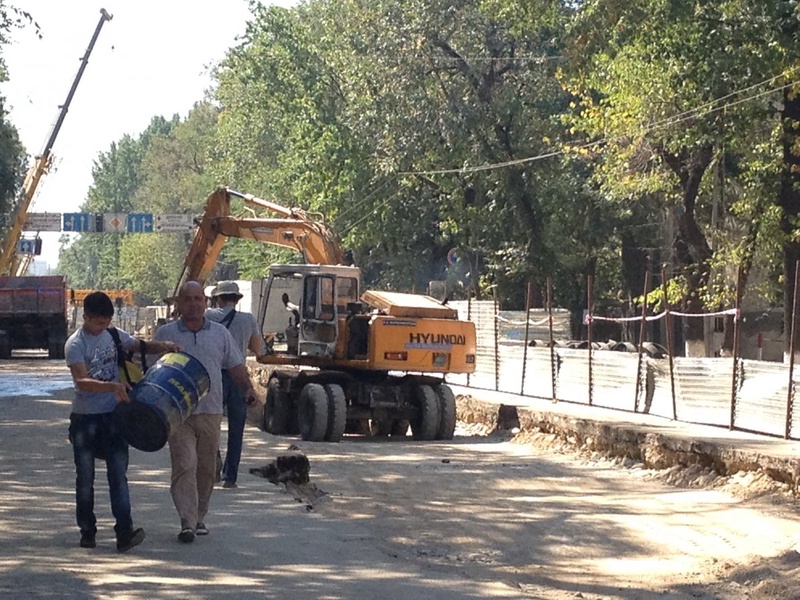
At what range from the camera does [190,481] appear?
10398mm

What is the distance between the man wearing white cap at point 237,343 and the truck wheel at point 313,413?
6.52 m

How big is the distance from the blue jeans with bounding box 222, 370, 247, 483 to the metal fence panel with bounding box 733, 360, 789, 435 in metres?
6.69

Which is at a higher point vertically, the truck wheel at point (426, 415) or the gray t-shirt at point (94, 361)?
the gray t-shirt at point (94, 361)

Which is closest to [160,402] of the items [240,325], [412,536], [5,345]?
[412,536]

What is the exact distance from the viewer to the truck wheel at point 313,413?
69.9 ft

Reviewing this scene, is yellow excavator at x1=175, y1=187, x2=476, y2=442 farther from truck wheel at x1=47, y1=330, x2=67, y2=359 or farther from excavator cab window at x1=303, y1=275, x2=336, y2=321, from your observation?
truck wheel at x1=47, y1=330, x2=67, y2=359

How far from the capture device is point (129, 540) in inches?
396

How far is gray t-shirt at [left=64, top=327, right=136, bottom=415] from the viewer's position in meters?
9.89

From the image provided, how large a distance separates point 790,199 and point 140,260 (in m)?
97.2

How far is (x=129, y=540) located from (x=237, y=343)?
4.11 metres

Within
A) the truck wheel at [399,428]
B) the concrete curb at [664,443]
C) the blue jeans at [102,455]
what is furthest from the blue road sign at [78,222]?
the blue jeans at [102,455]

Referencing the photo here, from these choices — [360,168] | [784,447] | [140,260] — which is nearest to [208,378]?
[784,447]

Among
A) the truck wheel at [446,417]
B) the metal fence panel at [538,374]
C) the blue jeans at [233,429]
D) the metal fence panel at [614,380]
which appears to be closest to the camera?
the blue jeans at [233,429]

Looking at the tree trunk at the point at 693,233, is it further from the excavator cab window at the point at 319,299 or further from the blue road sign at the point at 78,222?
the blue road sign at the point at 78,222
